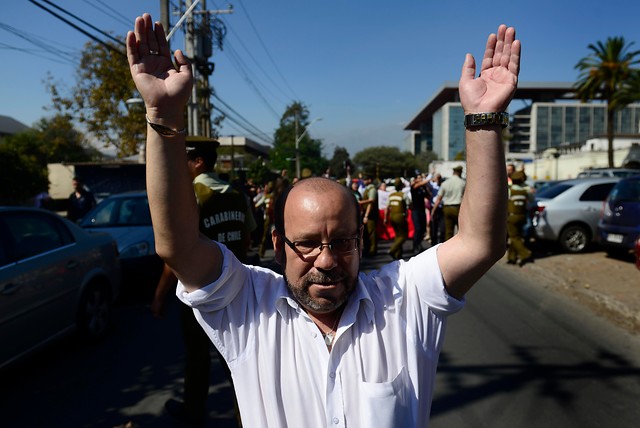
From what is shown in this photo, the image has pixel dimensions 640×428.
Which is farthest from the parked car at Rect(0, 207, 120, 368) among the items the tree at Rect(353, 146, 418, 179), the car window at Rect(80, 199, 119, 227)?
the tree at Rect(353, 146, 418, 179)

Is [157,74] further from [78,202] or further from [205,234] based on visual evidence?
[78,202]

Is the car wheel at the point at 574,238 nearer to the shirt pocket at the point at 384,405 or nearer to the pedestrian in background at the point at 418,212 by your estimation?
the pedestrian in background at the point at 418,212

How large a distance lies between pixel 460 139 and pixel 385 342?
10790 centimetres

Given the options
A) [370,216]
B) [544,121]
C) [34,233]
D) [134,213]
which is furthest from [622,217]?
[544,121]

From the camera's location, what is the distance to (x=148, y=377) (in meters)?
4.61

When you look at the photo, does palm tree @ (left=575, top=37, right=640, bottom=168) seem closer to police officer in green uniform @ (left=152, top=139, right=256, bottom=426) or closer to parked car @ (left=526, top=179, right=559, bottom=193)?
parked car @ (left=526, top=179, right=559, bottom=193)

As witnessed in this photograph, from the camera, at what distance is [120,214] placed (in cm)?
851

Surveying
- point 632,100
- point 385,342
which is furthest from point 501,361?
point 632,100

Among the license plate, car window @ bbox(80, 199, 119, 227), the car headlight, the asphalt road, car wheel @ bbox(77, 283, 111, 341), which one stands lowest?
the asphalt road

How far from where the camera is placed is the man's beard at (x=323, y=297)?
1.68m

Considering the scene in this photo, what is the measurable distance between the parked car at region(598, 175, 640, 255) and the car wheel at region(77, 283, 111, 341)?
8333 millimetres

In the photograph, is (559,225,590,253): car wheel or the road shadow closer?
the road shadow

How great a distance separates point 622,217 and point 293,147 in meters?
46.7

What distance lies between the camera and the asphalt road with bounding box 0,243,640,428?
12.4 ft
